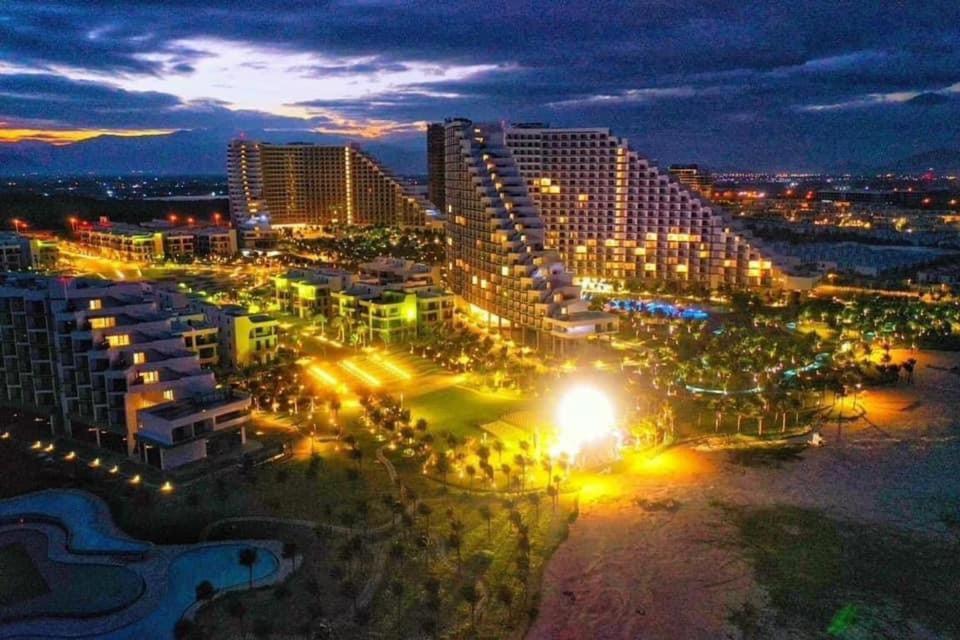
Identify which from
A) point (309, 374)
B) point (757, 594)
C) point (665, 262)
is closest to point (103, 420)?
point (309, 374)

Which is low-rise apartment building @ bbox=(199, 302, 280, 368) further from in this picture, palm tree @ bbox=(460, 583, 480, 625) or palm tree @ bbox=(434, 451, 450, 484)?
palm tree @ bbox=(460, 583, 480, 625)

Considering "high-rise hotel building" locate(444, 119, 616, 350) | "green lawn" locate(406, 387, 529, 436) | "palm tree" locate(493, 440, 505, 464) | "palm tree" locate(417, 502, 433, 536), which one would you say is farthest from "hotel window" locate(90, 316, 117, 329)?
"high-rise hotel building" locate(444, 119, 616, 350)

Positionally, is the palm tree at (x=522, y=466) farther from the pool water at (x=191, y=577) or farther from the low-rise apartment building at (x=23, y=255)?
the low-rise apartment building at (x=23, y=255)

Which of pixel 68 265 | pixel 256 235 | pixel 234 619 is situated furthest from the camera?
A: pixel 256 235

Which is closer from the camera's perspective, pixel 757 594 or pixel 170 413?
pixel 757 594

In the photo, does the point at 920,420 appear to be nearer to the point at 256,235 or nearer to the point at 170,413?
the point at 170,413

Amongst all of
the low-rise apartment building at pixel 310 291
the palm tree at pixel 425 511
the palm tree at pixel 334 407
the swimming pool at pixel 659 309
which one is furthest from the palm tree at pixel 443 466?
the swimming pool at pixel 659 309

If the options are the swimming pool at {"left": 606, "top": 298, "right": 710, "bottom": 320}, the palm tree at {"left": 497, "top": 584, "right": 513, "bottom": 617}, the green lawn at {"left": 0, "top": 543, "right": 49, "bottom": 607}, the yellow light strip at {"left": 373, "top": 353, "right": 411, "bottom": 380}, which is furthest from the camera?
the swimming pool at {"left": 606, "top": 298, "right": 710, "bottom": 320}
